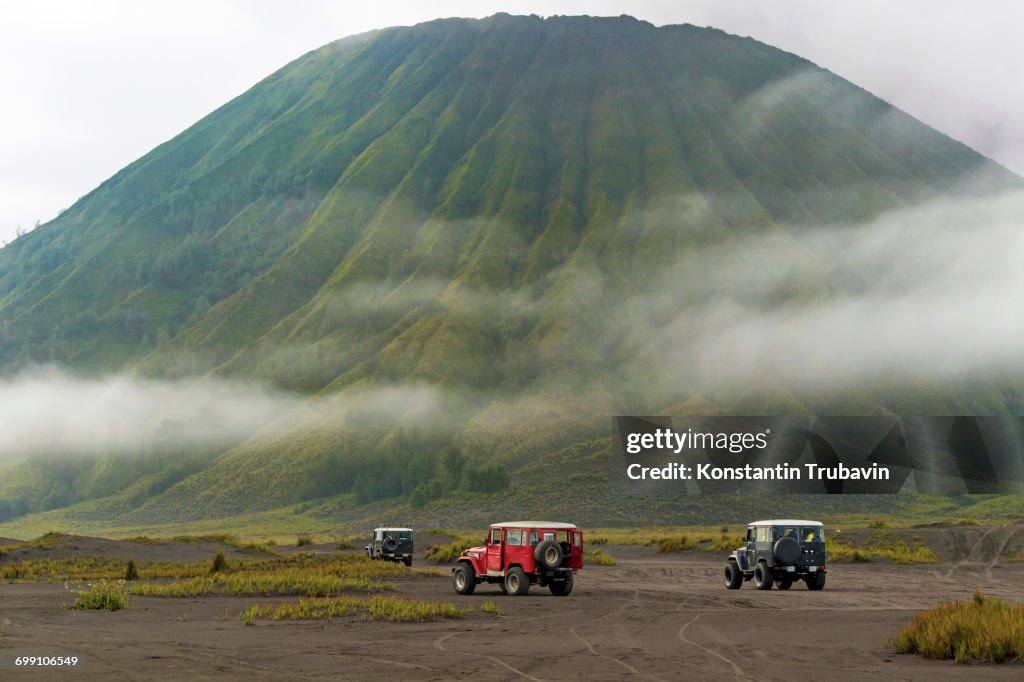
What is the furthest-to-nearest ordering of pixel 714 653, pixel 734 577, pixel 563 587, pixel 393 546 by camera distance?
1. pixel 393 546
2. pixel 734 577
3. pixel 563 587
4. pixel 714 653

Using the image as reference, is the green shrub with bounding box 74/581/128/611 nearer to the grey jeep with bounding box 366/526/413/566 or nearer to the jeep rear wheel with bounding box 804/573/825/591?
the jeep rear wheel with bounding box 804/573/825/591

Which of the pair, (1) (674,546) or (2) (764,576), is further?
(1) (674,546)

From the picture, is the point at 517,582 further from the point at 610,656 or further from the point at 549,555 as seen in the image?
the point at 610,656

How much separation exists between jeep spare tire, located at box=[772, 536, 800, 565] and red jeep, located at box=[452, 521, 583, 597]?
7656mm

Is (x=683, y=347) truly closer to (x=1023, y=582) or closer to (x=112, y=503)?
(x=112, y=503)

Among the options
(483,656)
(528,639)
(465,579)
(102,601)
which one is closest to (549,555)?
(465,579)

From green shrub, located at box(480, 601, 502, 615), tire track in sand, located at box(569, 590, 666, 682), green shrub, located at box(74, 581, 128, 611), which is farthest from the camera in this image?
green shrub, located at box(480, 601, 502, 615)

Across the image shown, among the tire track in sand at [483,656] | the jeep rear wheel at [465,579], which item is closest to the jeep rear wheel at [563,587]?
the jeep rear wheel at [465,579]

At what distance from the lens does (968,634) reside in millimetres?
21156

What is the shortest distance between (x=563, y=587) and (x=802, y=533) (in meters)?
9.62

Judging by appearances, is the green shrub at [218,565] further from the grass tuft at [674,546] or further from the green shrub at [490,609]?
the grass tuft at [674,546]

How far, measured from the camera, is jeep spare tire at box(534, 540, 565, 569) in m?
37.6

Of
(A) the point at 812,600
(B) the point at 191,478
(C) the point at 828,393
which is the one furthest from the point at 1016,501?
(B) the point at 191,478

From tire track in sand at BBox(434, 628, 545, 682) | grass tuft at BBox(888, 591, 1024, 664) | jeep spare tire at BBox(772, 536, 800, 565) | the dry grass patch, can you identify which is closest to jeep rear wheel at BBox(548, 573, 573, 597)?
→ the dry grass patch
